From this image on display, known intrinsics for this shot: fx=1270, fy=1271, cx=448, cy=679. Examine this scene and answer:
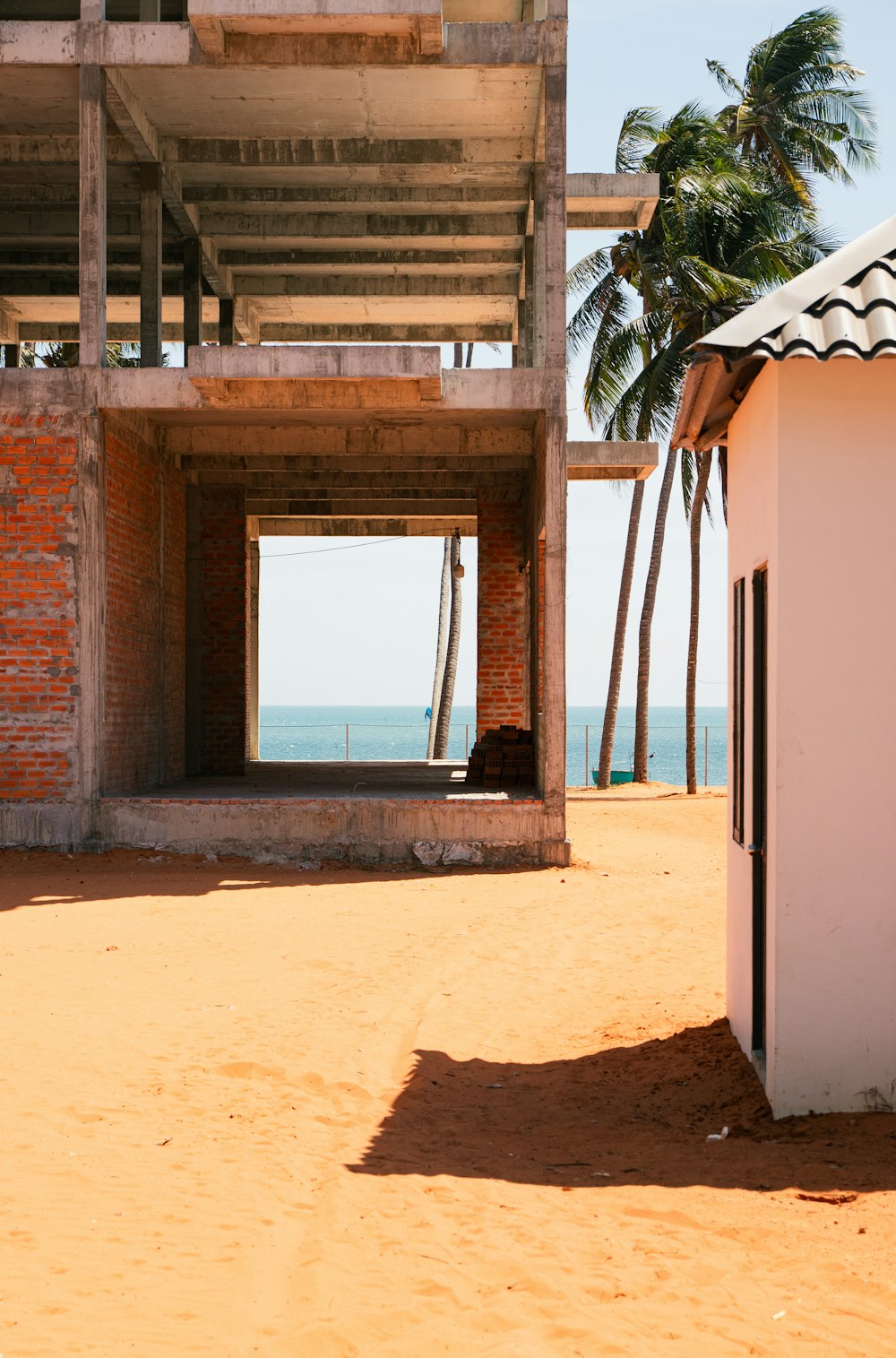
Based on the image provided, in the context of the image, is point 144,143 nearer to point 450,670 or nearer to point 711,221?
point 711,221

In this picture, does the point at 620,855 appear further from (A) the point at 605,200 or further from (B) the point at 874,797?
(B) the point at 874,797

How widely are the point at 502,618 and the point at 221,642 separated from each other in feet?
14.7

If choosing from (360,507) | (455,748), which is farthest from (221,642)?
(455,748)

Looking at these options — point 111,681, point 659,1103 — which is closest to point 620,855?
point 111,681

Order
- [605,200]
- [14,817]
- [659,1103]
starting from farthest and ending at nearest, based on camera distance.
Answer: [605,200]
[14,817]
[659,1103]

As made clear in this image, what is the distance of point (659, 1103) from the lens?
5891 millimetres

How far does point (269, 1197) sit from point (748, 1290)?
177 cm

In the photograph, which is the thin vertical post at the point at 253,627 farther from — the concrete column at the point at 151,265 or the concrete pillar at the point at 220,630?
the concrete column at the point at 151,265

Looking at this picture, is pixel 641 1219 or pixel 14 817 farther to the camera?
pixel 14 817

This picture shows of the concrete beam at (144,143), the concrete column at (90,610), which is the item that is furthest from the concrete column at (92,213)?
the concrete column at (90,610)

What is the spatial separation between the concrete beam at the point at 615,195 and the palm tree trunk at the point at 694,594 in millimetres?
8485

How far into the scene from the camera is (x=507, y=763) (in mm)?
16297

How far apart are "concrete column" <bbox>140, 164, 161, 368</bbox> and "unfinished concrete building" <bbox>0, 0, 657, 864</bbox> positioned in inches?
1.6

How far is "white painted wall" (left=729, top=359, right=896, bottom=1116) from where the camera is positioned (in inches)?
201
